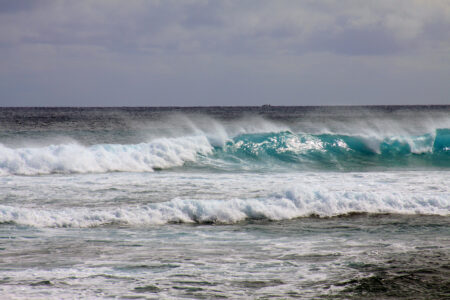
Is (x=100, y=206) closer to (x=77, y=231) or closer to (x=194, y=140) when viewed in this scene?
→ (x=77, y=231)

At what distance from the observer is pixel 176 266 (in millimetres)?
7551

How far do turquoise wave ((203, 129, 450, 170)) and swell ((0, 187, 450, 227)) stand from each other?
27.5 ft

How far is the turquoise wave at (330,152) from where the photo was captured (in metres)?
21.4

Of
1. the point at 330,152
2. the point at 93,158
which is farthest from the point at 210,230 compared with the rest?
the point at 330,152

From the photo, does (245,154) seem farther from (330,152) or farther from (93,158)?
(93,158)

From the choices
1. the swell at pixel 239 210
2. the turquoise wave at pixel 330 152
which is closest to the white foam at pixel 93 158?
the turquoise wave at pixel 330 152

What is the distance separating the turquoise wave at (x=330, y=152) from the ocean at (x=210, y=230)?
3.17ft

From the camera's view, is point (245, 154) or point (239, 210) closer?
point (239, 210)

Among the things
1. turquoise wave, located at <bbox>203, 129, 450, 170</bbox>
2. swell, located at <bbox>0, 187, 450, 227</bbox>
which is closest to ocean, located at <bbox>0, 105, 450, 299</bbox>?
swell, located at <bbox>0, 187, 450, 227</bbox>

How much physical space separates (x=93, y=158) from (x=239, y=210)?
9171 millimetres

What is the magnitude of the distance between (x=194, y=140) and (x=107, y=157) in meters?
5.41

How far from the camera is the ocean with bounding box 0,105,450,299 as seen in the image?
22.2ft

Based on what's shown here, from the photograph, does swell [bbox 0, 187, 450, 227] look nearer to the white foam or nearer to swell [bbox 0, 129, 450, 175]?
the white foam

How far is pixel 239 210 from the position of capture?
1126 cm
